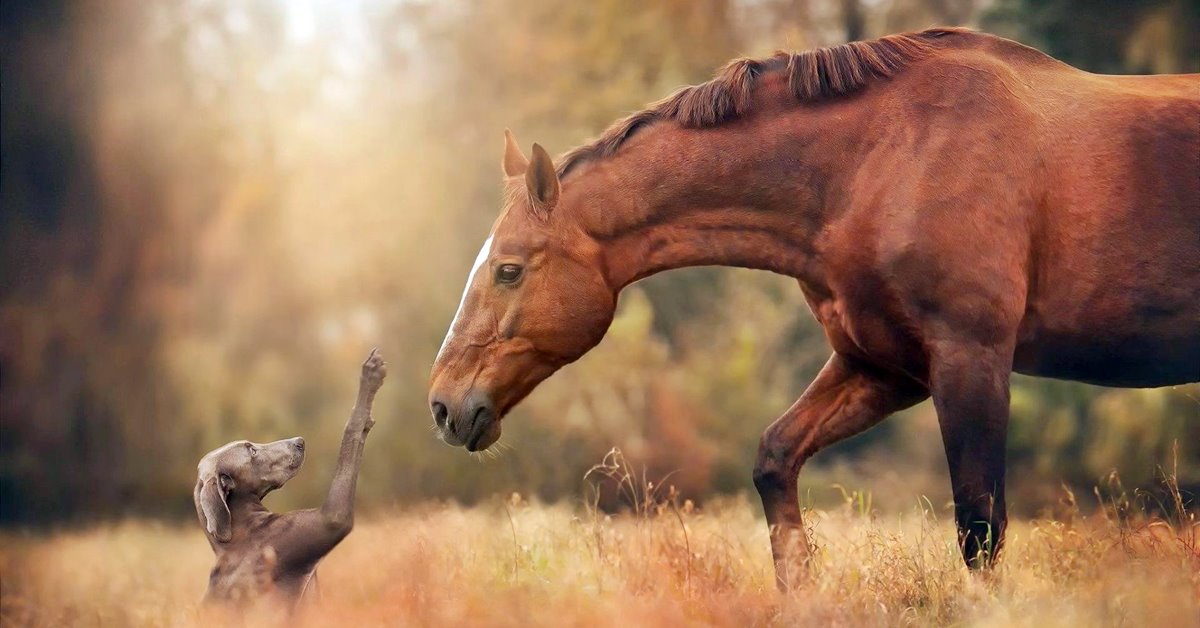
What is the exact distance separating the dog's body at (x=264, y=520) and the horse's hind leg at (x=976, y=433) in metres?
2.35

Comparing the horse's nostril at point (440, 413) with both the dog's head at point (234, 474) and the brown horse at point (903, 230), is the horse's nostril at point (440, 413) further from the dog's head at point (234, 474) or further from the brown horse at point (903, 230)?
the dog's head at point (234, 474)

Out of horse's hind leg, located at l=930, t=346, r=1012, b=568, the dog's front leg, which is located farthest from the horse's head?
horse's hind leg, located at l=930, t=346, r=1012, b=568

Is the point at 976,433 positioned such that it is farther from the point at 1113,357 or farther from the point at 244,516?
the point at 244,516

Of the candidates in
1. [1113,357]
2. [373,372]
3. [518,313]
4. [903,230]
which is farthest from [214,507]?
[1113,357]

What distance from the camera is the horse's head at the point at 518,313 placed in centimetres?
505

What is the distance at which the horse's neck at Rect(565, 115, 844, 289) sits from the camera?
5.07 metres

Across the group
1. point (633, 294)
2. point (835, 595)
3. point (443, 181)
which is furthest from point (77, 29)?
A: point (835, 595)

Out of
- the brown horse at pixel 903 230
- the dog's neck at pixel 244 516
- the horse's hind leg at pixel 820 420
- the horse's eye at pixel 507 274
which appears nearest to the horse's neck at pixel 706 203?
the brown horse at pixel 903 230

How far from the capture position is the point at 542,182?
512cm

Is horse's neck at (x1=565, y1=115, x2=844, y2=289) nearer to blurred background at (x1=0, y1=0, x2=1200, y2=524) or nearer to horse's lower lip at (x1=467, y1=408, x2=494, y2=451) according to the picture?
horse's lower lip at (x1=467, y1=408, x2=494, y2=451)

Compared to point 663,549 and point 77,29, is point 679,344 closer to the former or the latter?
point 77,29

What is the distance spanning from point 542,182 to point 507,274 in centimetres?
43

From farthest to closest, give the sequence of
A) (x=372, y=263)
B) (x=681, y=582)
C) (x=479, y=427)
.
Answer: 1. (x=372, y=263)
2. (x=479, y=427)
3. (x=681, y=582)

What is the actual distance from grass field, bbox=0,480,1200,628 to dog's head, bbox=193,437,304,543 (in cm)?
36
